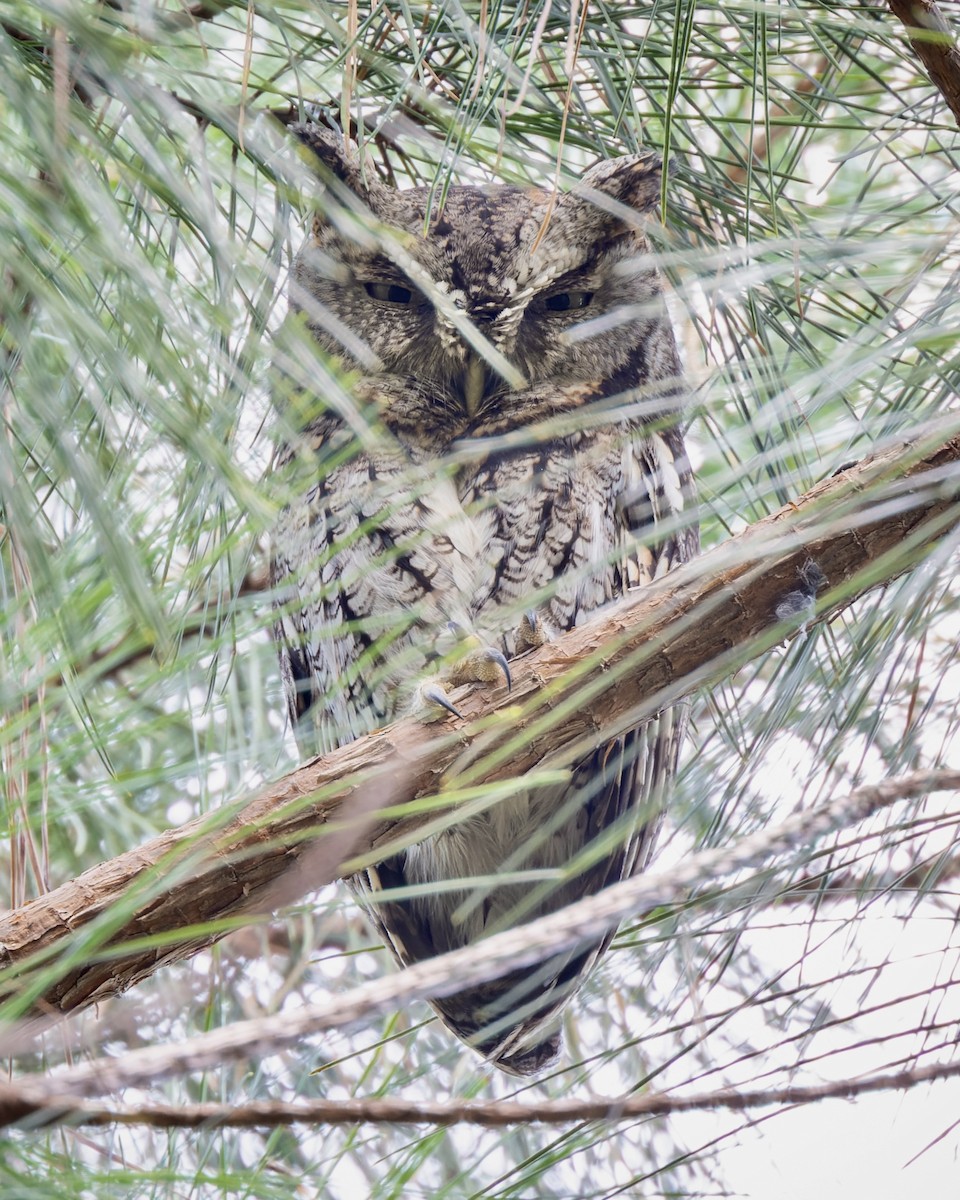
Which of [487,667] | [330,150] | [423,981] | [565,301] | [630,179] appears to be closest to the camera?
[423,981]

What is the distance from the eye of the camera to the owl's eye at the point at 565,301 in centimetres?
153

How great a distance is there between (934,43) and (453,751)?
25.6 inches

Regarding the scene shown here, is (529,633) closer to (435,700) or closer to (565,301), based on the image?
(435,700)

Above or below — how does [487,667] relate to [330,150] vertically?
below

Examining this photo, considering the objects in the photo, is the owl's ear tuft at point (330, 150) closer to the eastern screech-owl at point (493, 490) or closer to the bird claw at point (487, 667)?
the eastern screech-owl at point (493, 490)

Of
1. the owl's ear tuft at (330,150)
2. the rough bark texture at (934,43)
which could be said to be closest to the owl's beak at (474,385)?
the owl's ear tuft at (330,150)

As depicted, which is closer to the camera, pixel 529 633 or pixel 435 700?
pixel 435 700

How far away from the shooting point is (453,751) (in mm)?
992

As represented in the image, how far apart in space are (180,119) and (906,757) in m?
0.71

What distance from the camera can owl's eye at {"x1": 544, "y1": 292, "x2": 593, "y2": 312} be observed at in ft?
5.03

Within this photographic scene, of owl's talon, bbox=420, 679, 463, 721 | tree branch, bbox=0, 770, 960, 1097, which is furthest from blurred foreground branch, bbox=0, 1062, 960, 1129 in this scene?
owl's talon, bbox=420, 679, 463, 721

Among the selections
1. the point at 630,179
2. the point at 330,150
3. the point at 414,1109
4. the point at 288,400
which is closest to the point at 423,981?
the point at 414,1109

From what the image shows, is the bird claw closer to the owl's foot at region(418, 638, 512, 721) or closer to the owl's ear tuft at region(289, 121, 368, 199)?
the owl's foot at region(418, 638, 512, 721)

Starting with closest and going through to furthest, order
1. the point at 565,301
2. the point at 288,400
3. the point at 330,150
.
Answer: the point at 288,400 < the point at 330,150 < the point at 565,301
